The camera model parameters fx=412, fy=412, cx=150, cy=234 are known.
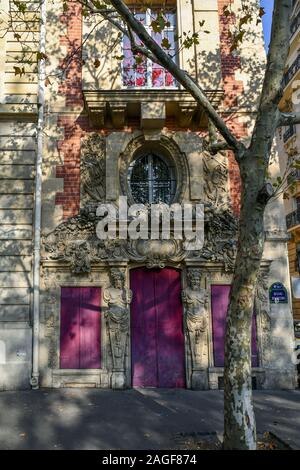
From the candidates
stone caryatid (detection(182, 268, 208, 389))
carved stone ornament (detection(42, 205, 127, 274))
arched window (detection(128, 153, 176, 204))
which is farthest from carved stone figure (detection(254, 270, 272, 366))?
carved stone ornament (detection(42, 205, 127, 274))

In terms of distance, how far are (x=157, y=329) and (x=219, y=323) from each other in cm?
137

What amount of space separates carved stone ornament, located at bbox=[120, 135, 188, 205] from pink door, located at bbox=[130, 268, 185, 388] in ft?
6.46

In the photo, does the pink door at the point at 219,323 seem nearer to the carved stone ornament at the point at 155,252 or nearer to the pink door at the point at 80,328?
the carved stone ornament at the point at 155,252

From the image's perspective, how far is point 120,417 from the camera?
21.6 feet

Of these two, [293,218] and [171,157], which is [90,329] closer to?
[171,157]

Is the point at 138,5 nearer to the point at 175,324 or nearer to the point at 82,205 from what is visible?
the point at 82,205

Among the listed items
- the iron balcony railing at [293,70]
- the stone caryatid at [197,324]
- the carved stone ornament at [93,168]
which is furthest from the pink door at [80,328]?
the iron balcony railing at [293,70]

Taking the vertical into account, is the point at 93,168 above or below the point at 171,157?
below

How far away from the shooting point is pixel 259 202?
200 inches

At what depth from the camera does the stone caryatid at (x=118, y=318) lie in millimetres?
8664

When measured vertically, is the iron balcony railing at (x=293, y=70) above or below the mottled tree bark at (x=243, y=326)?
above

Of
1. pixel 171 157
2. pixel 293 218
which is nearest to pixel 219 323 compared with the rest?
pixel 171 157

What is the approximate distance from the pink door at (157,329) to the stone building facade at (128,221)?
2 centimetres
